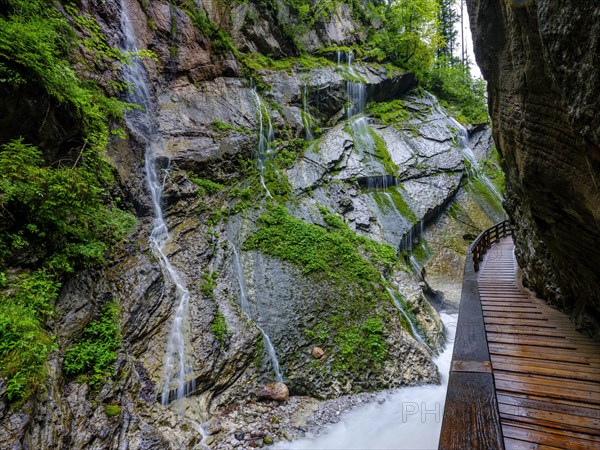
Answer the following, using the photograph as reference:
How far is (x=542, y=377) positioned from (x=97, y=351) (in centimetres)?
704

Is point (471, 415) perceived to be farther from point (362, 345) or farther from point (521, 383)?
point (362, 345)

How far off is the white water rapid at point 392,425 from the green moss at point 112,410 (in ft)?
9.85

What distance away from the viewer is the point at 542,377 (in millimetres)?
3344

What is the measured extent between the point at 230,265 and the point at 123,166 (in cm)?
483

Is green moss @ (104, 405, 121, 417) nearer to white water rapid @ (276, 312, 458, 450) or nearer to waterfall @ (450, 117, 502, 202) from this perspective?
white water rapid @ (276, 312, 458, 450)

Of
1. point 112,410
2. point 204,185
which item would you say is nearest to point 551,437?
point 112,410

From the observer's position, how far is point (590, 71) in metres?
1.56

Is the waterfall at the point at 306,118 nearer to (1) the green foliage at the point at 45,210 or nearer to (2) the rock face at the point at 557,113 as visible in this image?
(1) the green foliage at the point at 45,210

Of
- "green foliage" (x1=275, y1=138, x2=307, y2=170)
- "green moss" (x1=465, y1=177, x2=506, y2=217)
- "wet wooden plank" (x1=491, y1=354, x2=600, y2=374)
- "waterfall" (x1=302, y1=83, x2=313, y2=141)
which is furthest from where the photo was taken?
"green moss" (x1=465, y1=177, x2=506, y2=217)

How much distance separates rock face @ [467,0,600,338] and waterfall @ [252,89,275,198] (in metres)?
10.1

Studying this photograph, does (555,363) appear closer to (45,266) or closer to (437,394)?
(437,394)

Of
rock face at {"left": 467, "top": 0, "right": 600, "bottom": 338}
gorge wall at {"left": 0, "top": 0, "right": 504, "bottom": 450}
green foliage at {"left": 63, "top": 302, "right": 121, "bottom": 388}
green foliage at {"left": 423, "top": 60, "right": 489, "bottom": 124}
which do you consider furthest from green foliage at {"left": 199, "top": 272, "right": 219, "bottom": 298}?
green foliage at {"left": 423, "top": 60, "right": 489, "bottom": 124}

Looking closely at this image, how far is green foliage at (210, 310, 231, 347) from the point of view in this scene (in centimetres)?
744

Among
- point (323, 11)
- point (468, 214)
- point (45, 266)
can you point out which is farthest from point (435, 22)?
point (45, 266)
